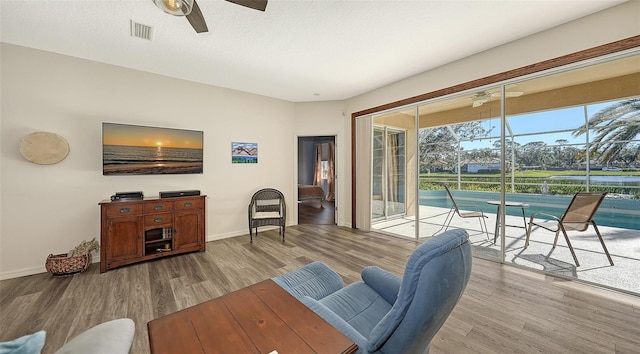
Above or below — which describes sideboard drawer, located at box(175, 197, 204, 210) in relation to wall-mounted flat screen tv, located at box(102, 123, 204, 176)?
below

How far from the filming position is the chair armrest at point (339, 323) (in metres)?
1.01

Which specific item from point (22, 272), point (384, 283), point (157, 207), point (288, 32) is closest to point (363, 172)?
point (288, 32)

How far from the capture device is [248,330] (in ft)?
3.36

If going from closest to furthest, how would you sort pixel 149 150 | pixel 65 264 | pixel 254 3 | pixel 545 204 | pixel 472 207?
pixel 254 3 < pixel 65 264 < pixel 545 204 < pixel 149 150 < pixel 472 207

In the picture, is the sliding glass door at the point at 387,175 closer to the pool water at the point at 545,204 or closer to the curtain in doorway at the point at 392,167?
the curtain in doorway at the point at 392,167

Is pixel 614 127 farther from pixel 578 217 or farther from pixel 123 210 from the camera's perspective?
pixel 123 210

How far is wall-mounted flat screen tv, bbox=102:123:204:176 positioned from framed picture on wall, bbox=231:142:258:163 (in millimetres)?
656

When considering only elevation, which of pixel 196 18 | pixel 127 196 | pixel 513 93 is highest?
pixel 196 18

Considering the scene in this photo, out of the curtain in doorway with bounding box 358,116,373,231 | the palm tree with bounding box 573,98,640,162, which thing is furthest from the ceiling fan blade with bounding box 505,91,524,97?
the curtain in doorway with bounding box 358,116,373,231

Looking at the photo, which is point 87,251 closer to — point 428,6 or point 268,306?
point 268,306

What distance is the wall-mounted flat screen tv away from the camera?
3.21 metres

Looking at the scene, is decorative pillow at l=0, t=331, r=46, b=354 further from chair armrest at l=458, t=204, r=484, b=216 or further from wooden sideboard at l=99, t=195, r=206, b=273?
chair armrest at l=458, t=204, r=484, b=216

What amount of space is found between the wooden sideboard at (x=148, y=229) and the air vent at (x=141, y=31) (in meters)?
2.02

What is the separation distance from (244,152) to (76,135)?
2318 mm
